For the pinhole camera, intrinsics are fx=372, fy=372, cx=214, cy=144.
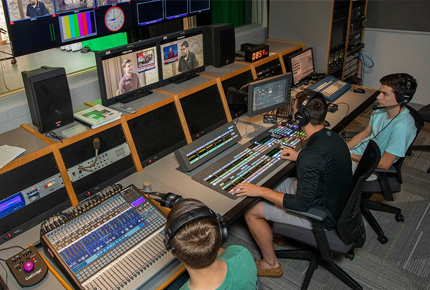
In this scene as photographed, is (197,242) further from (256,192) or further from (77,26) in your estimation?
(77,26)

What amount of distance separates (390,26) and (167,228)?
4.46 m

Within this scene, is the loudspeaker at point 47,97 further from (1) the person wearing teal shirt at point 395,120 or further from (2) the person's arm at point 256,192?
(1) the person wearing teal shirt at point 395,120

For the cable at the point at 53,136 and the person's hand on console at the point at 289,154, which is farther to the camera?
the person's hand on console at the point at 289,154

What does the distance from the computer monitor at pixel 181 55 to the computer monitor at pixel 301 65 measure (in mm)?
964

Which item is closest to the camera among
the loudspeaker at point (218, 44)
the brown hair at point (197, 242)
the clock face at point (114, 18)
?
the brown hair at point (197, 242)

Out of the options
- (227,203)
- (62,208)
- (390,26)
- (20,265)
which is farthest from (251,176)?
(390,26)

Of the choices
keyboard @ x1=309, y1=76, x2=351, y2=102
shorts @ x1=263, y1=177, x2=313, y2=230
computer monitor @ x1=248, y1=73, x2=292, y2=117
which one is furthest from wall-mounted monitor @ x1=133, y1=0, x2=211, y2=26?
shorts @ x1=263, y1=177, x2=313, y2=230

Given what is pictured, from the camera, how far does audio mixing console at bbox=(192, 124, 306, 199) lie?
6.97 feet

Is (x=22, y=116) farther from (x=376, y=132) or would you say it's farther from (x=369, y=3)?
(x=369, y=3)

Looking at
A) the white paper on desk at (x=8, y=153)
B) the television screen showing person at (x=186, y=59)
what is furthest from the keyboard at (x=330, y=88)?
the white paper on desk at (x=8, y=153)

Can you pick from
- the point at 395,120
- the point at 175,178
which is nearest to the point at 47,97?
the point at 175,178

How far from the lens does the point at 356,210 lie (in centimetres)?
207

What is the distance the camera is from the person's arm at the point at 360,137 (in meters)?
2.72

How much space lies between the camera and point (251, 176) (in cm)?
217
